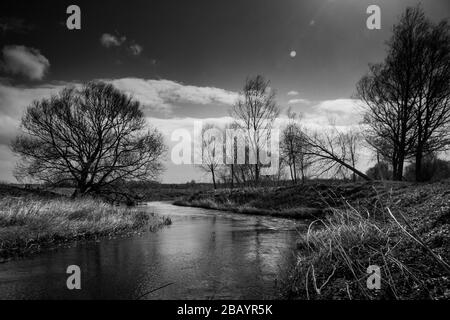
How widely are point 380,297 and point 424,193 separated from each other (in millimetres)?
7802

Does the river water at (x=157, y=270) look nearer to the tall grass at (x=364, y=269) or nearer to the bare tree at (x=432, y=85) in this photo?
the tall grass at (x=364, y=269)

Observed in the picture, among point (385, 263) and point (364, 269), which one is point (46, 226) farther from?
point (385, 263)

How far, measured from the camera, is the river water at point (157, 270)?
3941mm

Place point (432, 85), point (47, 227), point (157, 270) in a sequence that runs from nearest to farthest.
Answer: point (157, 270) → point (47, 227) → point (432, 85)

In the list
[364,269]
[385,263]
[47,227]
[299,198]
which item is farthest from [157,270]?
[299,198]

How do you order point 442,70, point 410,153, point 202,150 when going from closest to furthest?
point 442,70
point 410,153
point 202,150

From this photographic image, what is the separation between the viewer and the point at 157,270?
503 cm

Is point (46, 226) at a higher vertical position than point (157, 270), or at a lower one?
higher

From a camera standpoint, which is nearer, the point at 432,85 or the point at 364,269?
the point at 364,269

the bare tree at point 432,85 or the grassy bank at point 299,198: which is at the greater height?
the bare tree at point 432,85

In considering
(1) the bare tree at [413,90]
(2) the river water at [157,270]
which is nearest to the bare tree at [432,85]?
(1) the bare tree at [413,90]

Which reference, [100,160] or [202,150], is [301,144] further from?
[202,150]
